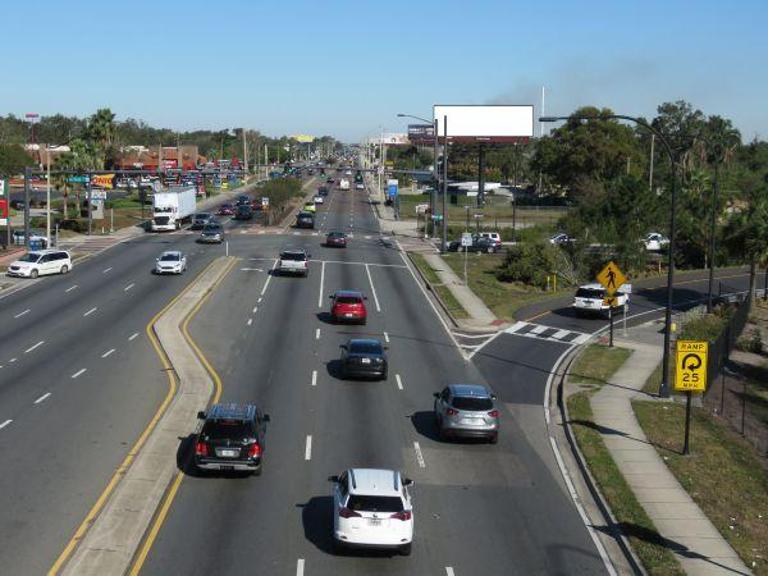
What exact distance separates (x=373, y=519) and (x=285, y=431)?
9920 millimetres

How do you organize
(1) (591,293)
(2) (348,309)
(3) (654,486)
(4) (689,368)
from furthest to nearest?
(1) (591,293) < (2) (348,309) < (4) (689,368) < (3) (654,486)

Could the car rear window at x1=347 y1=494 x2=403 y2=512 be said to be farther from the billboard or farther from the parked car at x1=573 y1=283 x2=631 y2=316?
the billboard

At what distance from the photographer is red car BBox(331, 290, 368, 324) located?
1802 inches

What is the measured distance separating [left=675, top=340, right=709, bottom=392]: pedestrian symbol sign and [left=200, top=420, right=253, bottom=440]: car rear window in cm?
1128

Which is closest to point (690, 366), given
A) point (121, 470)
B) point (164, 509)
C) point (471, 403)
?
point (471, 403)

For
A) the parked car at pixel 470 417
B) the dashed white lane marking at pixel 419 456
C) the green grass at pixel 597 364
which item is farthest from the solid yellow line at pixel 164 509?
the green grass at pixel 597 364

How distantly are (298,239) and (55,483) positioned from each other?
64.5 m

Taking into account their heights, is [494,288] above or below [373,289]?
below

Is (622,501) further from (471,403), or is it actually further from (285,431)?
(285,431)

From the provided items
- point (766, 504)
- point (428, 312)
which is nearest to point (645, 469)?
point (766, 504)

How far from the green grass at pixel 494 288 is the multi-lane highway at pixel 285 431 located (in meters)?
2.52

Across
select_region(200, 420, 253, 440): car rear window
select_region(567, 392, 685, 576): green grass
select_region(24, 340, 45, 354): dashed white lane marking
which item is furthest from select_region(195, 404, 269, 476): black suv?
select_region(24, 340, 45, 354): dashed white lane marking

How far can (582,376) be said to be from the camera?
3666 centimetres

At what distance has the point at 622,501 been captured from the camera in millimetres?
22031
